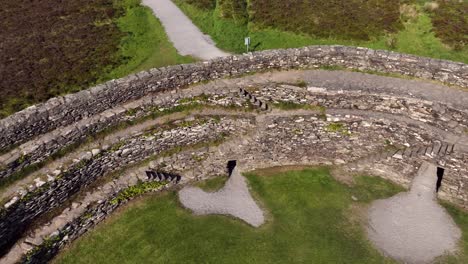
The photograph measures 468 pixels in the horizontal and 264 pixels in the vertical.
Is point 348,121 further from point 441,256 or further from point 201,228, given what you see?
point 201,228

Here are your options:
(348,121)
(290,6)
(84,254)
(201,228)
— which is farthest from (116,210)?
(290,6)

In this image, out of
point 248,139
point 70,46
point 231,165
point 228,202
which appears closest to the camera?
point 228,202

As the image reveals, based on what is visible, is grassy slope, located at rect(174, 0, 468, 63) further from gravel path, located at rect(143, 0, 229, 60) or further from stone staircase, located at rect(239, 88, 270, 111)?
stone staircase, located at rect(239, 88, 270, 111)

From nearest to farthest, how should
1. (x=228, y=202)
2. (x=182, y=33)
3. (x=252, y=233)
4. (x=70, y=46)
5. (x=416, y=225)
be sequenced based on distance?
(x=252, y=233) → (x=416, y=225) → (x=228, y=202) → (x=70, y=46) → (x=182, y=33)

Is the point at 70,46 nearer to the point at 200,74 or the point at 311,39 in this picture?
the point at 200,74

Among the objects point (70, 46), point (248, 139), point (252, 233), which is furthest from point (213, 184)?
point (70, 46)
